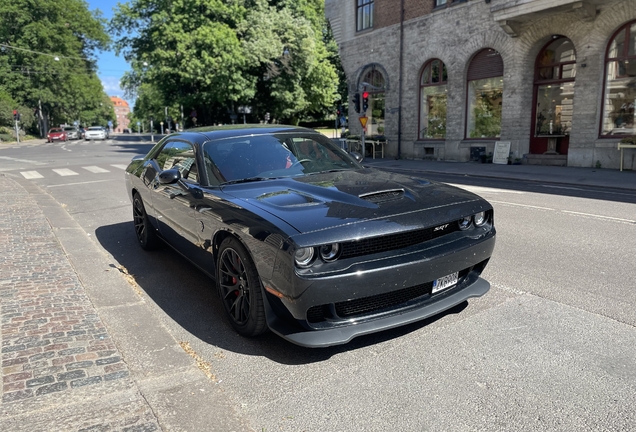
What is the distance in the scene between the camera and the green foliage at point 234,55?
27.2 meters

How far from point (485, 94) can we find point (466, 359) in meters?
18.4

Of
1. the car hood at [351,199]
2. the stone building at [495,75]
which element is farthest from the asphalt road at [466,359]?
the stone building at [495,75]

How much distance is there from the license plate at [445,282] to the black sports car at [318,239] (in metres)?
0.01

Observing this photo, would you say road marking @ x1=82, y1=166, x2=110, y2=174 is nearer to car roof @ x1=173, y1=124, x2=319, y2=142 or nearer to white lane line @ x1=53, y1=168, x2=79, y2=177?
white lane line @ x1=53, y1=168, x2=79, y2=177

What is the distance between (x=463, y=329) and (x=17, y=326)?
10.9 ft

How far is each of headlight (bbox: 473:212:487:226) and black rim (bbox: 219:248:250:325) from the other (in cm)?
180

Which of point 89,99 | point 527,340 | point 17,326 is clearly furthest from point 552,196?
point 89,99

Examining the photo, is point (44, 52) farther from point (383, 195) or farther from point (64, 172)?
point (383, 195)

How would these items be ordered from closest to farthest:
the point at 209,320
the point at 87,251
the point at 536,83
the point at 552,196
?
the point at 209,320 → the point at 87,251 → the point at 552,196 → the point at 536,83

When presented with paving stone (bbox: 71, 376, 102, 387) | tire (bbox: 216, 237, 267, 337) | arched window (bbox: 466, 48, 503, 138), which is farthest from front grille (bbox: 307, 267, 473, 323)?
arched window (bbox: 466, 48, 503, 138)

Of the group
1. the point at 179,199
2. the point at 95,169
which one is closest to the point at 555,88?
the point at 179,199

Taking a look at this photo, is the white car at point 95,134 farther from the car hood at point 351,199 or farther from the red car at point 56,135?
the car hood at point 351,199

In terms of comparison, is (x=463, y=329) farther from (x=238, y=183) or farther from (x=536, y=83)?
(x=536, y=83)

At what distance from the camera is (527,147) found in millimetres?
18047
